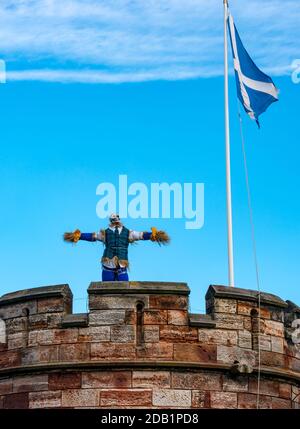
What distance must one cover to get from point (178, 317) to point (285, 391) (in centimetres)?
229

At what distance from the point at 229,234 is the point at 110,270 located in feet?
12.4

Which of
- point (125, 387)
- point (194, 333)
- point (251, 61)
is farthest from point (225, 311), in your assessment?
point (251, 61)

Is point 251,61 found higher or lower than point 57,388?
higher

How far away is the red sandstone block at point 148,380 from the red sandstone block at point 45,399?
1265mm

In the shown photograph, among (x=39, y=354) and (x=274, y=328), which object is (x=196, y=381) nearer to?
(x=274, y=328)

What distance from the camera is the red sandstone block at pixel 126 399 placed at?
2261 cm

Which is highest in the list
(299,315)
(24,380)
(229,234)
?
(229,234)

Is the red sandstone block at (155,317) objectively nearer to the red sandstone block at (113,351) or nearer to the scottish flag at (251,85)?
the red sandstone block at (113,351)

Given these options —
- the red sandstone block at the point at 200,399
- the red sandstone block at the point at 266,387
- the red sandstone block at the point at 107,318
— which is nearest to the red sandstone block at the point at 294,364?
the red sandstone block at the point at 266,387

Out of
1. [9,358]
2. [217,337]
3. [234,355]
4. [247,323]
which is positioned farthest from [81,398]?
[247,323]

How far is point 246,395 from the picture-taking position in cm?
2320
